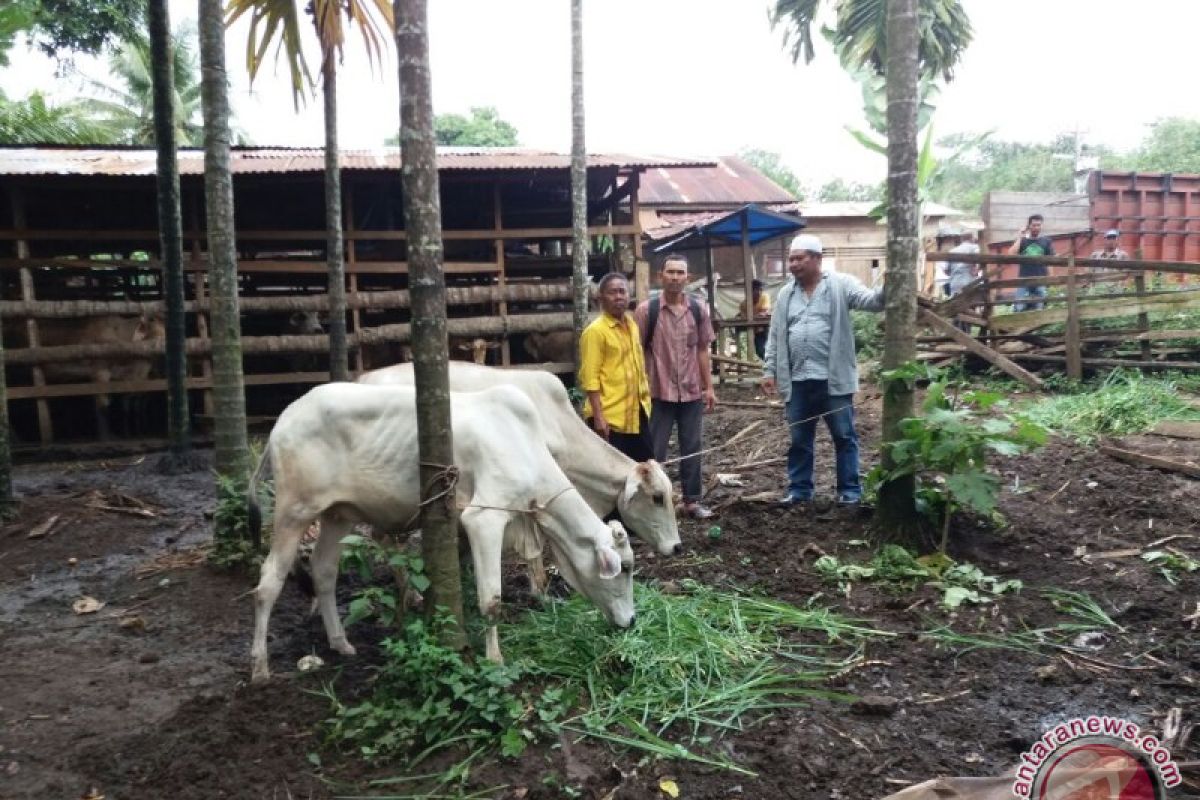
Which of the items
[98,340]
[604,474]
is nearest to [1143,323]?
[604,474]

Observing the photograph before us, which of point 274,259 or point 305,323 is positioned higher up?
point 274,259

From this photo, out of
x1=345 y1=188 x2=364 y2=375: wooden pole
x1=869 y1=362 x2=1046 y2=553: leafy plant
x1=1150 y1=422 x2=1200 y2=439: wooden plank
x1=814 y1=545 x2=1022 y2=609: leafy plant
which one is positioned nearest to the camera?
x1=814 y1=545 x2=1022 y2=609: leafy plant

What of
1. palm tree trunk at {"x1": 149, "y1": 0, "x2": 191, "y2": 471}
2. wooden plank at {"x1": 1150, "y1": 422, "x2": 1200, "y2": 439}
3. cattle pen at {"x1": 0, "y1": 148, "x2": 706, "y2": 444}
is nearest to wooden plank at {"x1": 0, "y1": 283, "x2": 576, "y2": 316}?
cattle pen at {"x1": 0, "y1": 148, "x2": 706, "y2": 444}

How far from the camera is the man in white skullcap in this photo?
608cm

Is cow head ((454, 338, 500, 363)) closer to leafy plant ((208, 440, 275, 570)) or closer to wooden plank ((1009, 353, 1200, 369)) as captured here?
leafy plant ((208, 440, 275, 570))

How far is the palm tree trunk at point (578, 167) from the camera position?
9375 mm

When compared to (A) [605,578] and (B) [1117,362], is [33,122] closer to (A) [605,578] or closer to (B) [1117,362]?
(A) [605,578]

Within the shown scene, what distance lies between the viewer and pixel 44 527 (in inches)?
260

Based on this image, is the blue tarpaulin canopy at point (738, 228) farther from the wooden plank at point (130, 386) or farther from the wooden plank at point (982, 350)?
the wooden plank at point (130, 386)

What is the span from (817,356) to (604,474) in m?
2.10

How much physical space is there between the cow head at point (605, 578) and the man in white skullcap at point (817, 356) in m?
2.48

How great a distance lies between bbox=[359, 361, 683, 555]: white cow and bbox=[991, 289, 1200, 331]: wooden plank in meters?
7.77

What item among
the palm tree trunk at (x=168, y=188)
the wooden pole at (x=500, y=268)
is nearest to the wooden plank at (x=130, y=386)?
the palm tree trunk at (x=168, y=188)

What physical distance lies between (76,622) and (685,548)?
12.0ft
